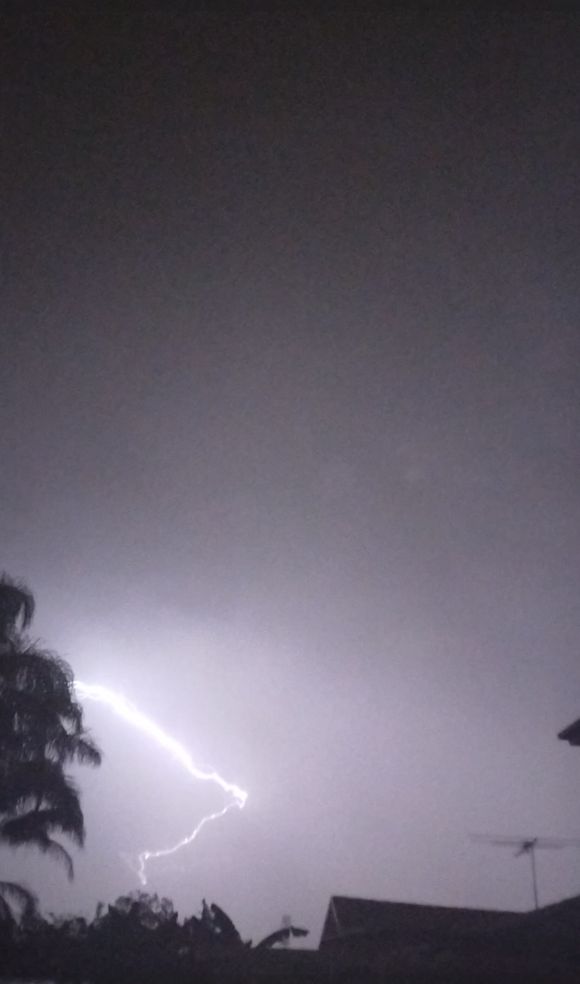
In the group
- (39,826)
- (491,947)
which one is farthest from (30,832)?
(491,947)

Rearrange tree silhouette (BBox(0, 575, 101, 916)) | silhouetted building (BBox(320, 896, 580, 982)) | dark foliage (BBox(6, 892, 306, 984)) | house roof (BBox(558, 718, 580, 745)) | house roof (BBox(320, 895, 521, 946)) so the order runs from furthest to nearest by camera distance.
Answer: house roof (BBox(320, 895, 521, 946)) → tree silhouette (BBox(0, 575, 101, 916)) → house roof (BBox(558, 718, 580, 745)) → silhouetted building (BBox(320, 896, 580, 982)) → dark foliage (BBox(6, 892, 306, 984))

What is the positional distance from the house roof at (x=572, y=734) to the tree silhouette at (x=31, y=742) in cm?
999

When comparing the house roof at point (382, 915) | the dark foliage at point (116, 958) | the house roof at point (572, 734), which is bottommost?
the dark foliage at point (116, 958)

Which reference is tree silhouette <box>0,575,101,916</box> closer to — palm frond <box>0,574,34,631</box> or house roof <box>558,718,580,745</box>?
palm frond <box>0,574,34,631</box>

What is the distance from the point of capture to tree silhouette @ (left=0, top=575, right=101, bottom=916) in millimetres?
18078

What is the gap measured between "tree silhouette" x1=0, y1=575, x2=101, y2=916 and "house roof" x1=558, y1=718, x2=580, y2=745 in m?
9.99

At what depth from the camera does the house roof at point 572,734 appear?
1409 centimetres

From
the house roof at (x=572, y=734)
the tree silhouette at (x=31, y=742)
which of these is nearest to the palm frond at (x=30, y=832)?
the tree silhouette at (x=31, y=742)

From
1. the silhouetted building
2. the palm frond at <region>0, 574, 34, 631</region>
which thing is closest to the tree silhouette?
the palm frond at <region>0, 574, 34, 631</region>

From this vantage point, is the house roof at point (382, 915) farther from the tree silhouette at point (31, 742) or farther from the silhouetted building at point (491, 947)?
the tree silhouette at point (31, 742)

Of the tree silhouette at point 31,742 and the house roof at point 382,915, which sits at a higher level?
the tree silhouette at point 31,742

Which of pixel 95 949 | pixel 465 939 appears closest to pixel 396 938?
pixel 465 939

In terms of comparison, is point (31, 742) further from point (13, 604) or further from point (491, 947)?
point (491, 947)

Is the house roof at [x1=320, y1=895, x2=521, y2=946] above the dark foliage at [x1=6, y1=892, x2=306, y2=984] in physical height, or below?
above
